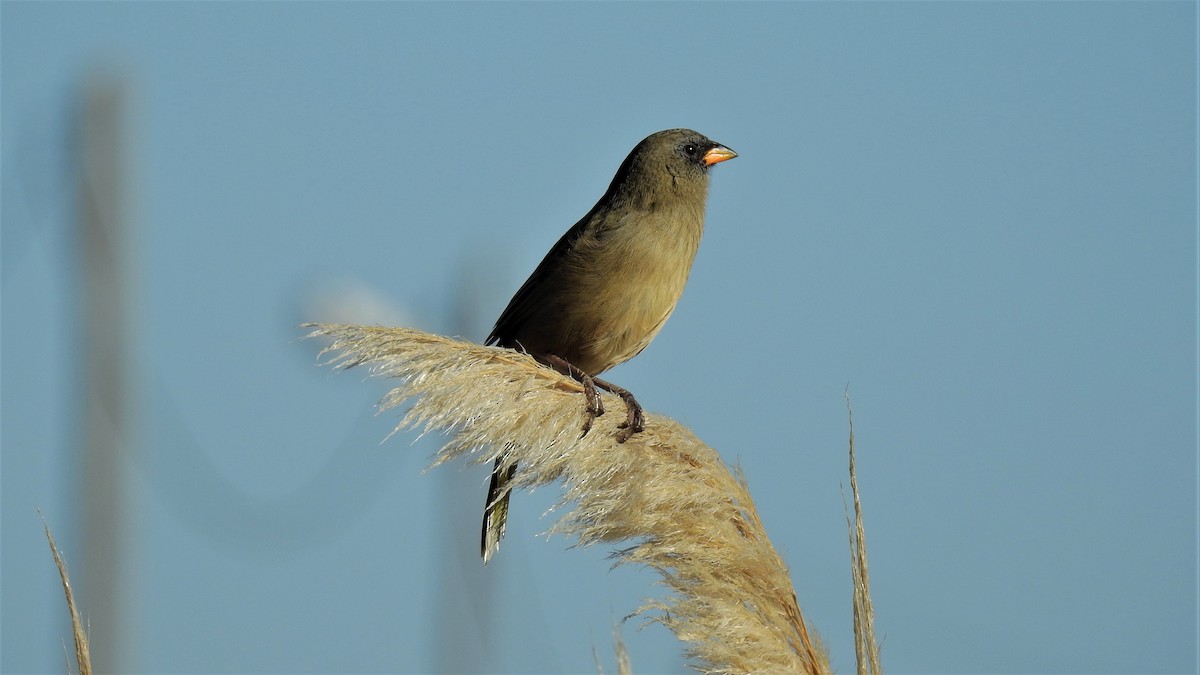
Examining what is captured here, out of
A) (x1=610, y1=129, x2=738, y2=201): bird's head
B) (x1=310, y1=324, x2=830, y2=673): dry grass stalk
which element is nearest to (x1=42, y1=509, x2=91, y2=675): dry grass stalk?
(x1=310, y1=324, x2=830, y2=673): dry grass stalk

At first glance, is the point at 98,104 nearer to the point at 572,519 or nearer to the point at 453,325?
the point at 453,325

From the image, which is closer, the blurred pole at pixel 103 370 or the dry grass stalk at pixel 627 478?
the dry grass stalk at pixel 627 478

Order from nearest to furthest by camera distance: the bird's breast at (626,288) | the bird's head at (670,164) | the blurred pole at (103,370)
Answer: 1. the bird's breast at (626,288)
2. the bird's head at (670,164)
3. the blurred pole at (103,370)

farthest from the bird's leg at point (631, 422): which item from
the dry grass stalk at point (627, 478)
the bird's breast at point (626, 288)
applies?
the bird's breast at point (626, 288)

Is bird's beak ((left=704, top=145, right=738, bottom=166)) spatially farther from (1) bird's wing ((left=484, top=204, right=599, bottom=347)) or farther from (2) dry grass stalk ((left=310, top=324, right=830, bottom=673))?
(2) dry grass stalk ((left=310, top=324, right=830, bottom=673))

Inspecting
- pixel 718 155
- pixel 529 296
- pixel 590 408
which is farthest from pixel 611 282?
pixel 590 408

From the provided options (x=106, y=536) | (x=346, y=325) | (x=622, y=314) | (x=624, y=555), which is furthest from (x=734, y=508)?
(x=106, y=536)

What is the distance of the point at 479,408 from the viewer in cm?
302

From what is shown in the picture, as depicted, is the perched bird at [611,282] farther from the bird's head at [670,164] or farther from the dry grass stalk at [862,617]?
the dry grass stalk at [862,617]

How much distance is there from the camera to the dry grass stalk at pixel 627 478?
292 centimetres

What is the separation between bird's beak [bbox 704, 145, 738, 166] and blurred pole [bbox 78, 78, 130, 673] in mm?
4856

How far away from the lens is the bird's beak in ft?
17.6

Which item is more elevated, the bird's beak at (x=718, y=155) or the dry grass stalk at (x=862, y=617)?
the bird's beak at (x=718, y=155)

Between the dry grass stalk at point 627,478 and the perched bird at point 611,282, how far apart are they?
1214mm
